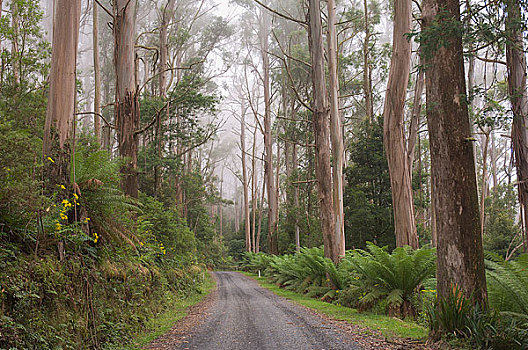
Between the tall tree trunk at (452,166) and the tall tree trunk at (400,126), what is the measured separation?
4.80 m

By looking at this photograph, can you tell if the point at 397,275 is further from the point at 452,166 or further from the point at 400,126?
the point at 400,126

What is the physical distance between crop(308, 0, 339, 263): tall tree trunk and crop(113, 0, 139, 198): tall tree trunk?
5571 millimetres

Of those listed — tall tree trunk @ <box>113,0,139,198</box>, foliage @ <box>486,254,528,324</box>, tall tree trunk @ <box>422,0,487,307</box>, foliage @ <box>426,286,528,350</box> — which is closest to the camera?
foliage @ <box>426,286,528,350</box>

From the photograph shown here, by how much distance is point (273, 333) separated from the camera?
19.2ft

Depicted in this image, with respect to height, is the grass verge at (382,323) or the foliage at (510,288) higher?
the foliage at (510,288)

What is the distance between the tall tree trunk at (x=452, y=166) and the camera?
4.97m

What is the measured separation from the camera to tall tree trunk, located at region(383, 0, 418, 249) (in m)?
10.1

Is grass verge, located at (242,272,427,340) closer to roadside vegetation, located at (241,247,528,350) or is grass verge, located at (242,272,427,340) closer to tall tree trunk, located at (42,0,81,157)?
roadside vegetation, located at (241,247,528,350)

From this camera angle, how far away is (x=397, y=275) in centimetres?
761

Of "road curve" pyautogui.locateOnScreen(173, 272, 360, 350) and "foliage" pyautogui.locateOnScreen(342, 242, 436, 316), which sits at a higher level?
"foliage" pyautogui.locateOnScreen(342, 242, 436, 316)

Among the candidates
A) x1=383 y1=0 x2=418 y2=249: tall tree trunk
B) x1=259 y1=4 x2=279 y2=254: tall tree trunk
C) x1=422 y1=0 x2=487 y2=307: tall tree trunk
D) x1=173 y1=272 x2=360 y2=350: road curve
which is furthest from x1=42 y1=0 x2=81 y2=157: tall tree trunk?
x1=259 y1=4 x2=279 y2=254: tall tree trunk

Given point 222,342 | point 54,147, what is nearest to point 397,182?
point 222,342

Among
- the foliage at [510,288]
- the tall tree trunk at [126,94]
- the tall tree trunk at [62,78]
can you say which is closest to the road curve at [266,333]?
the foliage at [510,288]

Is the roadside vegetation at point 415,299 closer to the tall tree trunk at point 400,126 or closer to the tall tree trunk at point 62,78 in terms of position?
the tall tree trunk at point 400,126
